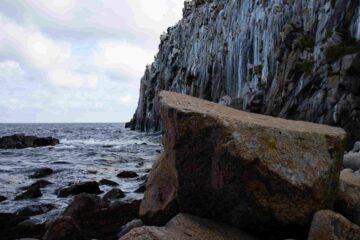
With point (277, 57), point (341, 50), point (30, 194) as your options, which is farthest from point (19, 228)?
point (277, 57)

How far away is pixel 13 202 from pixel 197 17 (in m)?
69.8

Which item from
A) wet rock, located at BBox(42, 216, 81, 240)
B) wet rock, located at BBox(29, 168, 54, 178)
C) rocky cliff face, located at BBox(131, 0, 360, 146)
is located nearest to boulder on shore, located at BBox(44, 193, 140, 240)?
wet rock, located at BBox(42, 216, 81, 240)

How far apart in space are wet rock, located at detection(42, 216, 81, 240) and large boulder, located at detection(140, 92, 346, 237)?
4.92 metres

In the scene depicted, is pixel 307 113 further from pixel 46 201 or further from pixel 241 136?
pixel 241 136

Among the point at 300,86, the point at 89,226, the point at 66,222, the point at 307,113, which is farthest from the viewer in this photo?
the point at 300,86

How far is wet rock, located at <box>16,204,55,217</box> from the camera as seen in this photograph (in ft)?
54.0

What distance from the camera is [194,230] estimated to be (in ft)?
25.0

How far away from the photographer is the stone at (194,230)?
23.6 ft

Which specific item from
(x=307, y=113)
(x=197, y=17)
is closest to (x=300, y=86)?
(x=307, y=113)

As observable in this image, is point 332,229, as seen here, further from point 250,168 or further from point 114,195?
point 114,195

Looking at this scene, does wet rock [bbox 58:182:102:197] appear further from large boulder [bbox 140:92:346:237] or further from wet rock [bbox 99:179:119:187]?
large boulder [bbox 140:92:346:237]

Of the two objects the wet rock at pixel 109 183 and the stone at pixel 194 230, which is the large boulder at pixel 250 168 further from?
the wet rock at pixel 109 183

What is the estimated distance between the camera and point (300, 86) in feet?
120

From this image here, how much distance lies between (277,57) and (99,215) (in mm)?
33265
